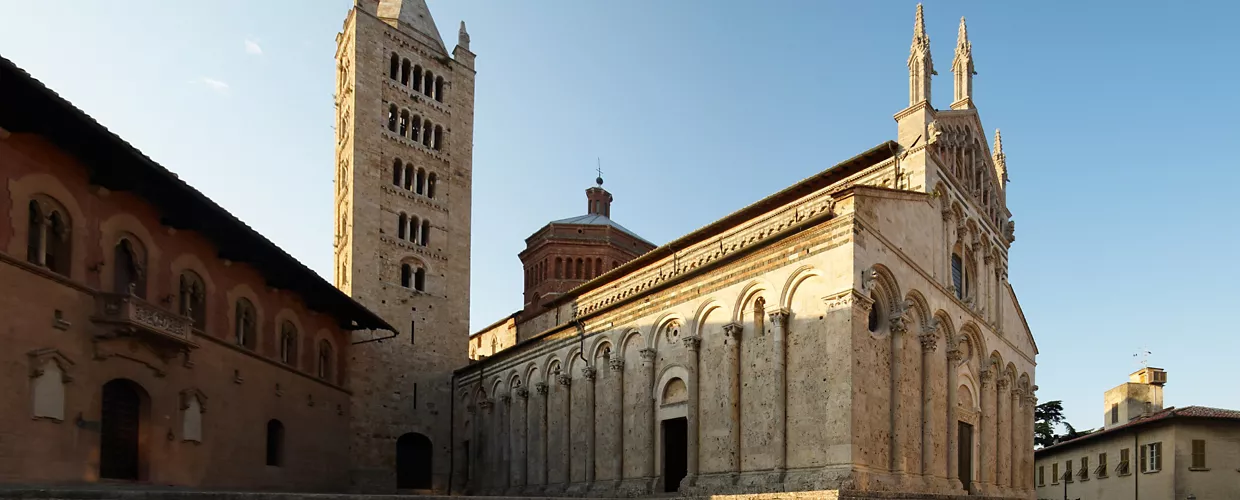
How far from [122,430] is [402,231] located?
18735 millimetres

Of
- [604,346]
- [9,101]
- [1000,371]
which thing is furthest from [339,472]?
[1000,371]

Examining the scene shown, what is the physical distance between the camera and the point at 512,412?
1213 inches

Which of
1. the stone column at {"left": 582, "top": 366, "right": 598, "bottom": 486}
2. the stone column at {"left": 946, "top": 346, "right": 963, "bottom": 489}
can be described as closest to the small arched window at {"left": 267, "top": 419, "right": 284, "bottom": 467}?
the stone column at {"left": 582, "top": 366, "right": 598, "bottom": 486}

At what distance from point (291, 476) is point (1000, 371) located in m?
20.9

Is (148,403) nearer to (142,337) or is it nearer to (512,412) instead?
(142,337)

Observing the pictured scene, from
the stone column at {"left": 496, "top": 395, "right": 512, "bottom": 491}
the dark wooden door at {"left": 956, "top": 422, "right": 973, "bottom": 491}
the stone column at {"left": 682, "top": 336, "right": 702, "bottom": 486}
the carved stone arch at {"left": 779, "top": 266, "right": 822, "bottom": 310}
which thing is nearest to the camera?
the carved stone arch at {"left": 779, "top": 266, "right": 822, "bottom": 310}

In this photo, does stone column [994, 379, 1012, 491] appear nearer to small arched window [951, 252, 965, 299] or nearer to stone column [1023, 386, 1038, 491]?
stone column [1023, 386, 1038, 491]

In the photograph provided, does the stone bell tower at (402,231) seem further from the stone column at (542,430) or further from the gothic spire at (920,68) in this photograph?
the gothic spire at (920,68)

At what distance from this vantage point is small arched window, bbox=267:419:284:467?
917 inches

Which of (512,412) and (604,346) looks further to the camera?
(512,412)

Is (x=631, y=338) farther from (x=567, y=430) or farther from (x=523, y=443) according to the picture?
(x=523, y=443)

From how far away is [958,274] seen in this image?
24.4 m

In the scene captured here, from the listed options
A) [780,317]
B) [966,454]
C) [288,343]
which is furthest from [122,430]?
[966,454]

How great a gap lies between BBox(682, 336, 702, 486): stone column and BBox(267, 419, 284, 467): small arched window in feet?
36.9
